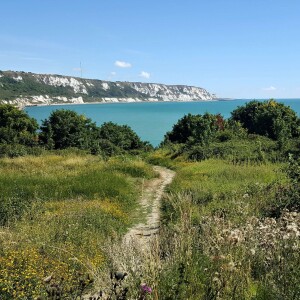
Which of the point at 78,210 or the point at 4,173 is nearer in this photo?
the point at 78,210

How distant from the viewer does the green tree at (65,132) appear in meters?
43.9

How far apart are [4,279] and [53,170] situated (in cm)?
1535

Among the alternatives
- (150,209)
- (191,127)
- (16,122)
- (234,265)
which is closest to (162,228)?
(150,209)

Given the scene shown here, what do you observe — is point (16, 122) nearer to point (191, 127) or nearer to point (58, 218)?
point (191, 127)

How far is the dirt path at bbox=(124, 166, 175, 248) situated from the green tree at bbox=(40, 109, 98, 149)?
22.4 m

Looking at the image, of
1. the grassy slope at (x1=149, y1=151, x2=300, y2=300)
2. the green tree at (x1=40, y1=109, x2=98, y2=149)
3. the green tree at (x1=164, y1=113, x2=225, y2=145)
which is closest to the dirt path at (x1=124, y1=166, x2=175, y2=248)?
the grassy slope at (x1=149, y1=151, x2=300, y2=300)

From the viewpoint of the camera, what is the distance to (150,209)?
1415cm

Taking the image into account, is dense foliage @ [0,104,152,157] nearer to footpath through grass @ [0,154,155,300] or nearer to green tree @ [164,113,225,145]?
green tree @ [164,113,225,145]

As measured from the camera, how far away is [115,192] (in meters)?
15.6

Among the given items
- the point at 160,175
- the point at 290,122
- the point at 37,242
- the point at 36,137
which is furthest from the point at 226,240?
the point at 36,137

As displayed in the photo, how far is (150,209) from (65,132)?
32136 millimetres

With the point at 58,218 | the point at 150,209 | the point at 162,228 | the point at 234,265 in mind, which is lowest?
the point at 150,209

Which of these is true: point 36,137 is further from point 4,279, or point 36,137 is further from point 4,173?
point 4,279

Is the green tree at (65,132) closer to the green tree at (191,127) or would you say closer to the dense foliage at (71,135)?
the dense foliage at (71,135)
